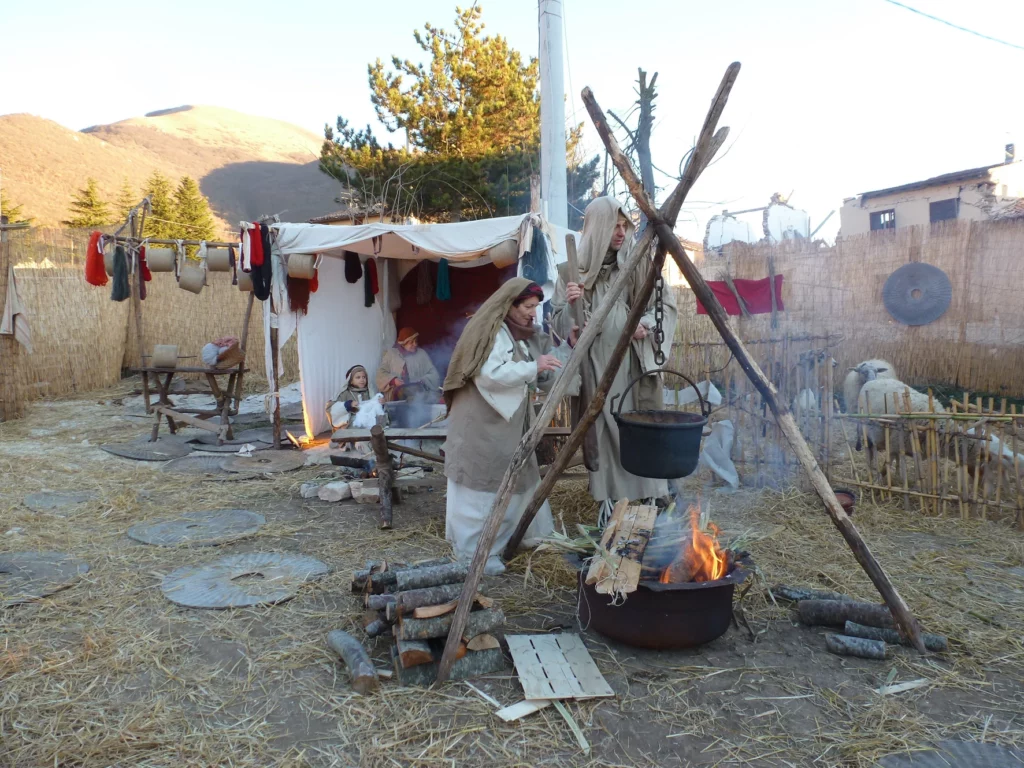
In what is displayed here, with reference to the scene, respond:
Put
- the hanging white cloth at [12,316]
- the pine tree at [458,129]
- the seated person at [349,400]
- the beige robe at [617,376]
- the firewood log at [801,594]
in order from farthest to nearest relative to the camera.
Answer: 1. the pine tree at [458,129]
2. the hanging white cloth at [12,316]
3. the seated person at [349,400]
4. the beige robe at [617,376]
5. the firewood log at [801,594]

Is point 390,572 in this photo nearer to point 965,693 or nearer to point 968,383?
point 965,693

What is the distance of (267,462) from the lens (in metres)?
6.94

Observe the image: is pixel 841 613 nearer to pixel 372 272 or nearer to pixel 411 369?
pixel 411 369

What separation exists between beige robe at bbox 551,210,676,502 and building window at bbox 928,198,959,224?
16.5 metres

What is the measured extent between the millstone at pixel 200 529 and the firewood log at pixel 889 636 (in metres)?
3.77

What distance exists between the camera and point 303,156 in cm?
7306

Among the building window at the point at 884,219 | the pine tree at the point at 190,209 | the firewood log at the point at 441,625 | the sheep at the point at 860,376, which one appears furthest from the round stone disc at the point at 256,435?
the pine tree at the point at 190,209

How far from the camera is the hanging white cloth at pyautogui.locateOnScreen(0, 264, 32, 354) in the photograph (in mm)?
8617

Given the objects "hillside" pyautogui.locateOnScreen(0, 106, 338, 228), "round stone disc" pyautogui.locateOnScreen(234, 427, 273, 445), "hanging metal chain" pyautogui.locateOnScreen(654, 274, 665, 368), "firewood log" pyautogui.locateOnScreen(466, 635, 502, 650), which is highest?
"hillside" pyautogui.locateOnScreen(0, 106, 338, 228)

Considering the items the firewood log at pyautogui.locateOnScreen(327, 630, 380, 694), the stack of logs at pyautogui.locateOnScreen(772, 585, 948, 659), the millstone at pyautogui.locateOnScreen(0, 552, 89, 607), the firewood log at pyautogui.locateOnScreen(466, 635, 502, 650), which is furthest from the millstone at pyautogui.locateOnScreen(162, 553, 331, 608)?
the stack of logs at pyautogui.locateOnScreen(772, 585, 948, 659)

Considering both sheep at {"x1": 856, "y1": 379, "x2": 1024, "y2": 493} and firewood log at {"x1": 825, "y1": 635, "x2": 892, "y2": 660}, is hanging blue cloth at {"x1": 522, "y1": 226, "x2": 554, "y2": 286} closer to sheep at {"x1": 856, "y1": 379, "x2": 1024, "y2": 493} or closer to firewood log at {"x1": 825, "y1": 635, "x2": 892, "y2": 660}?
sheep at {"x1": 856, "y1": 379, "x2": 1024, "y2": 493}

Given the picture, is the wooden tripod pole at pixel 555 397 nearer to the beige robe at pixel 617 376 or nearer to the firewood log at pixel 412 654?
the firewood log at pixel 412 654

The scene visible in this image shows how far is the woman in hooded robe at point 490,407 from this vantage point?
364 cm

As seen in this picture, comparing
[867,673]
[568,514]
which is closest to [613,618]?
[867,673]
